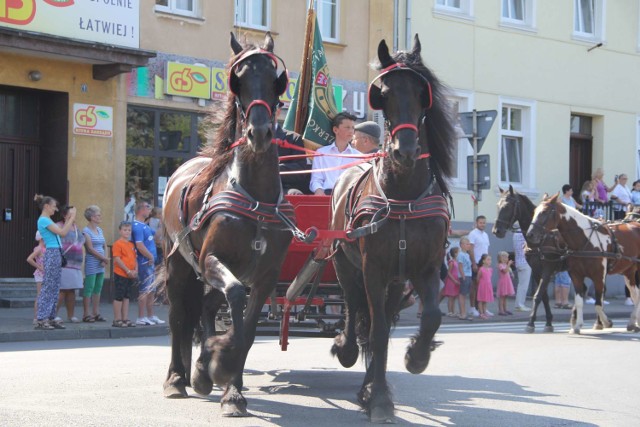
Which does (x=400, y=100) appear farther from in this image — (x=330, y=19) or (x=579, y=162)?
(x=579, y=162)

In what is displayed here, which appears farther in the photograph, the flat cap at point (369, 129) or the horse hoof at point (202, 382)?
the flat cap at point (369, 129)

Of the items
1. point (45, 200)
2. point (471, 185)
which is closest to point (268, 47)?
point (45, 200)

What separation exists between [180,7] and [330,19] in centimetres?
428

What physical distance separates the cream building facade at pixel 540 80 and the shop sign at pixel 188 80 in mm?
5764

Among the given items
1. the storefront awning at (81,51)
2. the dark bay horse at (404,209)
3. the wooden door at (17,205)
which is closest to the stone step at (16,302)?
the wooden door at (17,205)

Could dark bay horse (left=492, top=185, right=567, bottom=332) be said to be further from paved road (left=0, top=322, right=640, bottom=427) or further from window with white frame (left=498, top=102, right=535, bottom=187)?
window with white frame (left=498, top=102, right=535, bottom=187)

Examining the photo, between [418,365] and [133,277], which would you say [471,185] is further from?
[418,365]

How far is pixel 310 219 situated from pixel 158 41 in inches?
505

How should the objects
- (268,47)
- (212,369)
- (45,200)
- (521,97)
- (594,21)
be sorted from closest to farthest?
(212,369) → (268,47) → (45,200) → (521,97) → (594,21)

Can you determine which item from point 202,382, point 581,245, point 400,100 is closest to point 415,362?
point 202,382

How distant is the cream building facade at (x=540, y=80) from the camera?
26.6m

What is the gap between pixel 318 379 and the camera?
386 inches

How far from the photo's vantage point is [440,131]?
7984 millimetres

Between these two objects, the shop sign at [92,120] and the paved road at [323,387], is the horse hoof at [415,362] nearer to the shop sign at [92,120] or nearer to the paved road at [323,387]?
the paved road at [323,387]
